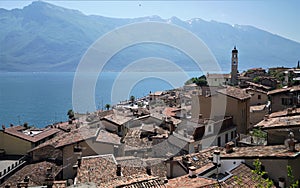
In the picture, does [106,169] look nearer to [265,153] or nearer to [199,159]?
[199,159]

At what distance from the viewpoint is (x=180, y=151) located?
17.0 meters

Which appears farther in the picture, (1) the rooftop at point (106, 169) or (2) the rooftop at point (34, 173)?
(2) the rooftop at point (34, 173)

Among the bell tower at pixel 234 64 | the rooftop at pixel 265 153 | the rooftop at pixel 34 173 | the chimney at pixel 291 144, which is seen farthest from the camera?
the bell tower at pixel 234 64

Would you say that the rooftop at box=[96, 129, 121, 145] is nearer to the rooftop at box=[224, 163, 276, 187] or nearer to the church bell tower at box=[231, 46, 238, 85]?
the rooftop at box=[224, 163, 276, 187]

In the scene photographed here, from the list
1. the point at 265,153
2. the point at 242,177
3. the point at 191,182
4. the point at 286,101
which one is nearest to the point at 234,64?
the point at 286,101

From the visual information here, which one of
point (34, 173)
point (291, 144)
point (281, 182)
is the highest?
point (291, 144)

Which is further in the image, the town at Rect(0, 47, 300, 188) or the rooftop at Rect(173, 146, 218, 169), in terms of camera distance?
the rooftop at Rect(173, 146, 218, 169)

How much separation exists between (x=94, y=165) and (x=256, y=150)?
265 inches

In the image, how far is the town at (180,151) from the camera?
9.82 meters

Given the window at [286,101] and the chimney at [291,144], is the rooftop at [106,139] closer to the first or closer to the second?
the window at [286,101]

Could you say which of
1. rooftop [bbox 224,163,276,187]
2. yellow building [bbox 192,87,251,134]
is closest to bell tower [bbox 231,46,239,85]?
yellow building [bbox 192,87,251,134]

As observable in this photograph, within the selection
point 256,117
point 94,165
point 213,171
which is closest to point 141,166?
point 94,165

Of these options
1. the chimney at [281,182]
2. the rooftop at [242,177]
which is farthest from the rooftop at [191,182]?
the chimney at [281,182]

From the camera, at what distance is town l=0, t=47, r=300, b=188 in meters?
9.82
